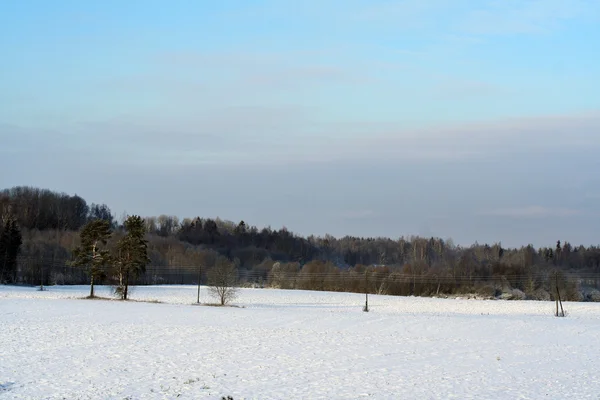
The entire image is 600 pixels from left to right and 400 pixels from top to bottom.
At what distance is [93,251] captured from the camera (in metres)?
59.6

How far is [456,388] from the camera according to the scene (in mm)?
20016

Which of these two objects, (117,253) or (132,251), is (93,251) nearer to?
(117,253)

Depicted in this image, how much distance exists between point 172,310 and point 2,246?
170 ft

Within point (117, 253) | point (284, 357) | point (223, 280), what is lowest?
point (284, 357)

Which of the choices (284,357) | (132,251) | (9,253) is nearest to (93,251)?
(132,251)

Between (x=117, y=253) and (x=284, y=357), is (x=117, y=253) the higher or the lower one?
the higher one

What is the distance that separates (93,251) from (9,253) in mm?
37017

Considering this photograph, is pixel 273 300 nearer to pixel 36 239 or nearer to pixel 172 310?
pixel 172 310

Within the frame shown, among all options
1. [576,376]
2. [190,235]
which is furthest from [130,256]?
[190,235]

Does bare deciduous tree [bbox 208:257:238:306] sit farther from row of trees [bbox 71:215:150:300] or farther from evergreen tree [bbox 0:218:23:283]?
evergreen tree [bbox 0:218:23:283]

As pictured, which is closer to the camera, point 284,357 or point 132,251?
point 284,357

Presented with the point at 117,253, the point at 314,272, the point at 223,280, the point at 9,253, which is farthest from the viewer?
the point at 314,272

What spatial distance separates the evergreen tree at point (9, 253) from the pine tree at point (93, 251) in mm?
33530

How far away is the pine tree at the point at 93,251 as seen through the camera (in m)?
58.8
